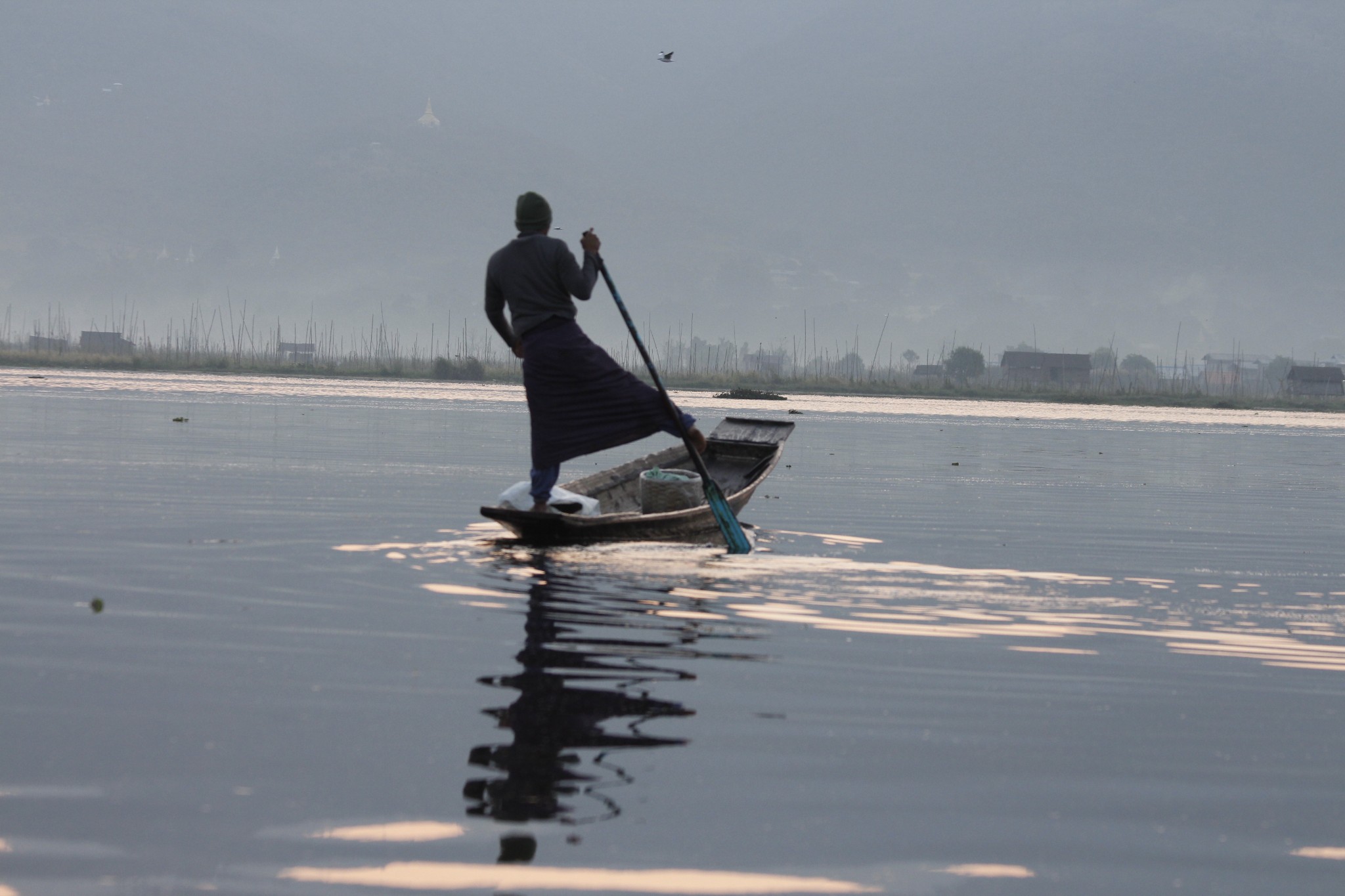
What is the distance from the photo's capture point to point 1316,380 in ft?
382

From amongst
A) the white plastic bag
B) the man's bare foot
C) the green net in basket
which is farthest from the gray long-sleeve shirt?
the green net in basket

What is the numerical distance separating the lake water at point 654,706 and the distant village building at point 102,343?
109 metres

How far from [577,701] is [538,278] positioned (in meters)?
5.31

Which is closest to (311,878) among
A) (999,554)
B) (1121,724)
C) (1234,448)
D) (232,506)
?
(1121,724)

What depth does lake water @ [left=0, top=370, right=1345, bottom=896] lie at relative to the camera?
3.96m

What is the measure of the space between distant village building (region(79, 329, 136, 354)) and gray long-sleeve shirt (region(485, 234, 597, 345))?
356 feet

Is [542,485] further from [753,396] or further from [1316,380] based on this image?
[1316,380]

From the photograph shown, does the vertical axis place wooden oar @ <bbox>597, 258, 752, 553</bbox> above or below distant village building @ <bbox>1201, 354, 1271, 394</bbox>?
below

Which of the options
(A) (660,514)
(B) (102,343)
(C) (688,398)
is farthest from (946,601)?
(B) (102,343)

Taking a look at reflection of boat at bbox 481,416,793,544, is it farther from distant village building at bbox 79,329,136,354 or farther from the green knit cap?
distant village building at bbox 79,329,136,354

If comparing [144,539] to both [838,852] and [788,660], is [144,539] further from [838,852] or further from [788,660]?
[838,852]

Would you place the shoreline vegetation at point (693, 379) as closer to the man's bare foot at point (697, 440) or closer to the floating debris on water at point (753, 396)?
the floating debris on water at point (753, 396)

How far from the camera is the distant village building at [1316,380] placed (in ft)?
382

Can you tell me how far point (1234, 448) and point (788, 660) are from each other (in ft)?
92.4
